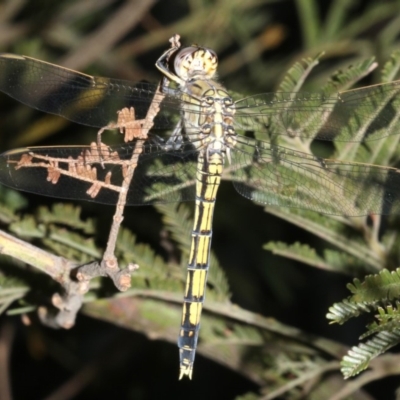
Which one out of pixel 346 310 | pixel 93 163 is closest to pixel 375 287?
pixel 346 310

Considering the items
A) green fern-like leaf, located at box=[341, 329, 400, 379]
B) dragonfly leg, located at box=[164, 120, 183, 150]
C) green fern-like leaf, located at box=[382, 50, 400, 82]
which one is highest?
green fern-like leaf, located at box=[382, 50, 400, 82]

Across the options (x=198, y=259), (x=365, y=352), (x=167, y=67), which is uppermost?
(x=167, y=67)

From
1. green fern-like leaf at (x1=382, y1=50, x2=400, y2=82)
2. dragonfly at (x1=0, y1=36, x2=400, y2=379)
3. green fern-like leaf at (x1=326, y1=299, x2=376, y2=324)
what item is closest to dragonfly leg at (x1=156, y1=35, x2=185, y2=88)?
dragonfly at (x1=0, y1=36, x2=400, y2=379)

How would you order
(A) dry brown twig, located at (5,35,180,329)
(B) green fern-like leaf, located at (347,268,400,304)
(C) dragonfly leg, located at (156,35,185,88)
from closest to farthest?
(B) green fern-like leaf, located at (347,268,400,304), (A) dry brown twig, located at (5,35,180,329), (C) dragonfly leg, located at (156,35,185,88)

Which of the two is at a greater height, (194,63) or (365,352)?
(194,63)

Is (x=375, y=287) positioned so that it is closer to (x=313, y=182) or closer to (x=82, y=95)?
(x=313, y=182)

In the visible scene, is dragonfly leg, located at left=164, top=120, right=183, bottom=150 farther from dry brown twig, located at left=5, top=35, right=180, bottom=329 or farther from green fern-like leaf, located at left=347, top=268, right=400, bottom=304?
green fern-like leaf, located at left=347, top=268, right=400, bottom=304

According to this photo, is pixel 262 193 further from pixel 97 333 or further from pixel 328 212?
pixel 97 333

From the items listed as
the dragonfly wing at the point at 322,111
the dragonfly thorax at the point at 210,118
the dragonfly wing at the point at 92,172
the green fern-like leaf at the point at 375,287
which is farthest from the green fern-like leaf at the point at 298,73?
the green fern-like leaf at the point at 375,287
